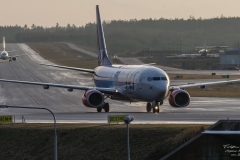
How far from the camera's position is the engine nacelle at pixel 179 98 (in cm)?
6131

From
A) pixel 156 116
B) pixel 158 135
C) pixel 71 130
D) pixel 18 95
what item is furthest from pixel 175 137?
pixel 18 95

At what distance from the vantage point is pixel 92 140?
47031 mm

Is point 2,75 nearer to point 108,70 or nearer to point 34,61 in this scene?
point 34,61

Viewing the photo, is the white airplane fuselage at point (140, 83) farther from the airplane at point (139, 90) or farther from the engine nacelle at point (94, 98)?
the engine nacelle at point (94, 98)

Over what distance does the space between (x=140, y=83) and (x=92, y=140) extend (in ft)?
48.1

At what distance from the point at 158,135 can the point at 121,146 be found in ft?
8.03

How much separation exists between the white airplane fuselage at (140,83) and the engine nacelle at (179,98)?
1.39 meters

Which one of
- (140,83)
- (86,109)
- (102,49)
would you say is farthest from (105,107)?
(102,49)

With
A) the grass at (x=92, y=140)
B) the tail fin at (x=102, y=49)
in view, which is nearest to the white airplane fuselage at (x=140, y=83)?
the tail fin at (x=102, y=49)

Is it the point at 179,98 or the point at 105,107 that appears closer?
the point at 179,98

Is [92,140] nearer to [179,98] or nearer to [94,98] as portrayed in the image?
[94,98]

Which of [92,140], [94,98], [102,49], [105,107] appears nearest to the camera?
[92,140]

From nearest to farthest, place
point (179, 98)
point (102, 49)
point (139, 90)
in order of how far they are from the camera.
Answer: point (139, 90)
point (179, 98)
point (102, 49)

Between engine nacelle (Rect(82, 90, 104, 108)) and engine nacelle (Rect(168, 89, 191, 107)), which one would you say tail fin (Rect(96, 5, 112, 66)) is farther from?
engine nacelle (Rect(168, 89, 191, 107))
